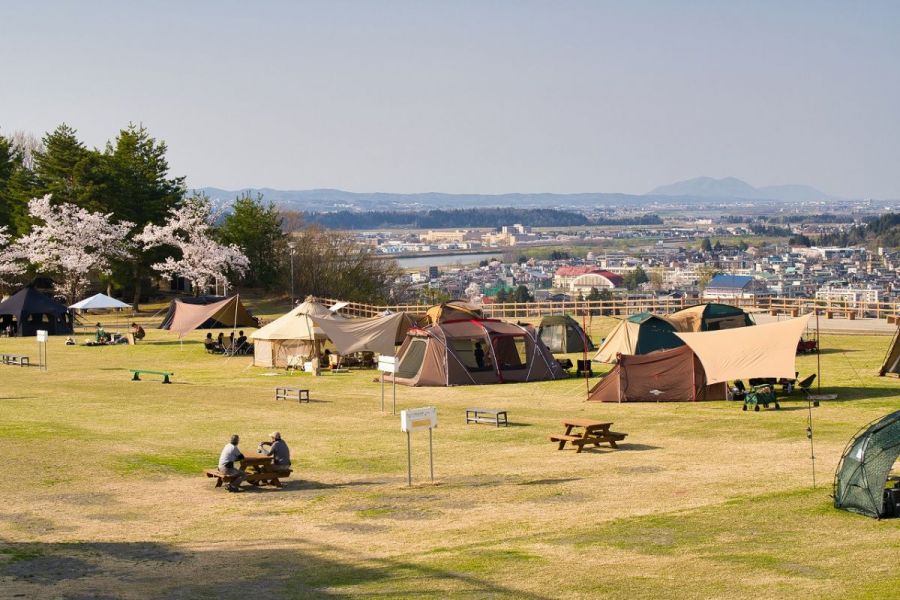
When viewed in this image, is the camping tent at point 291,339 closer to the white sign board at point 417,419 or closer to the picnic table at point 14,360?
the picnic table at point 14,360

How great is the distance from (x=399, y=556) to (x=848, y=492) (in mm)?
6660

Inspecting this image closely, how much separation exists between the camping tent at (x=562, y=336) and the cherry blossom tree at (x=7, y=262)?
37.4 meters

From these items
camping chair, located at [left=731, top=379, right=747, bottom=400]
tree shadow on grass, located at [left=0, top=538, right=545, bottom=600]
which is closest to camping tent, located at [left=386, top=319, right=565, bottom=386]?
camping chair, located at [left=731, top=379, right=747, bottom=400]

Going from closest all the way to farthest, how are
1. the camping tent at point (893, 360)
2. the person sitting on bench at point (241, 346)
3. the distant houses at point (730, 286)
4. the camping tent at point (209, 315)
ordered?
the camping tent at point (893, 360)
the person sitting on bench at point (241, 346)
the camping tent at point (209, 315)
the distant houses at point (730, 286)

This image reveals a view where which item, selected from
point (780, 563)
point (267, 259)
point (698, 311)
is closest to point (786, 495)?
point (780, 563)

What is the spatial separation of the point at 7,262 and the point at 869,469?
60.4m

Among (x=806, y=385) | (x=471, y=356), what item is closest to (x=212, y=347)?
(x=471, y=356)

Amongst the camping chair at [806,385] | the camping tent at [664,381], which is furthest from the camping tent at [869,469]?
the camping tent at [664,381]

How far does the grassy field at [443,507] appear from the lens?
13797 mm

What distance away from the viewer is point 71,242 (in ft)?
216

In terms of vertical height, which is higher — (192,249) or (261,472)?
(192,249)

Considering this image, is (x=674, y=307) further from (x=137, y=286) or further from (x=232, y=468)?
(x=232, y=468)

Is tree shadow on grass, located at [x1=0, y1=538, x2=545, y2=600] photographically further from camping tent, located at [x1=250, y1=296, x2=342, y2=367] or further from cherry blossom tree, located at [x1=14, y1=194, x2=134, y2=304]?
cherry blossom tree, located at [x1=14, y1=194, x2=134, y2=304]

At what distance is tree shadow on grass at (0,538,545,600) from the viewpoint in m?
13.4
